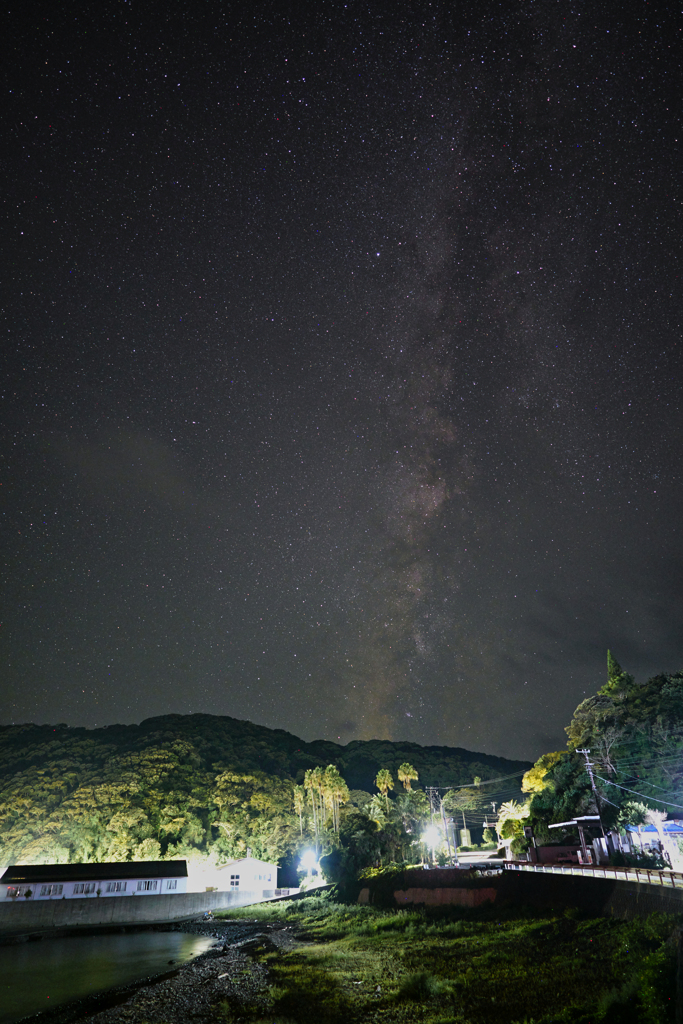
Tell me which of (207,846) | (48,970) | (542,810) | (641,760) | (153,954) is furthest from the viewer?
(207,846)

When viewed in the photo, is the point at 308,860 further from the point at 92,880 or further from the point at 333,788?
the point at 92,880

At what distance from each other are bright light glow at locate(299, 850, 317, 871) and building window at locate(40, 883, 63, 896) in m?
31.2

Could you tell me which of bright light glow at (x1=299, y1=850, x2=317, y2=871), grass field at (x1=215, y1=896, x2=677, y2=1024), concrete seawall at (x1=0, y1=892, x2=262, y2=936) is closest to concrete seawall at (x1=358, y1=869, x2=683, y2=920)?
grass field at (x1=215, y1=896, x2=677, y2=1024)

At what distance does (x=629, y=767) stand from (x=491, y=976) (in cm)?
2720

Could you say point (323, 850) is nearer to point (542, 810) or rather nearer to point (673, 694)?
point (542, 810)

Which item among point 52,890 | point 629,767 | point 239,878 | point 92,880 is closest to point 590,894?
point 629,767

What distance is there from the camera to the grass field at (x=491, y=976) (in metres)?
13.9

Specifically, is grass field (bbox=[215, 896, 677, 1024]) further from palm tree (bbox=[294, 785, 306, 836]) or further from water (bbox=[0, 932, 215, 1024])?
palm tree (bbox=[294, 785, 306, 836])

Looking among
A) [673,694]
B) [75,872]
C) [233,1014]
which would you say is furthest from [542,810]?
[75,872]

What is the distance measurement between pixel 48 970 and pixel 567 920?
29774 millimetres

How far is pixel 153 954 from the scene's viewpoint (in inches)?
1436

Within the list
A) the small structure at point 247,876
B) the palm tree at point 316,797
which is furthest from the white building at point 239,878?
the palm tree at point 316,797

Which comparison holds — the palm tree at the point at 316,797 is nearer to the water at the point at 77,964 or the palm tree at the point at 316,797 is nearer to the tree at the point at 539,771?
the tree at the point at 539,771

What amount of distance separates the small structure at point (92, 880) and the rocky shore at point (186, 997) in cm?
2835
